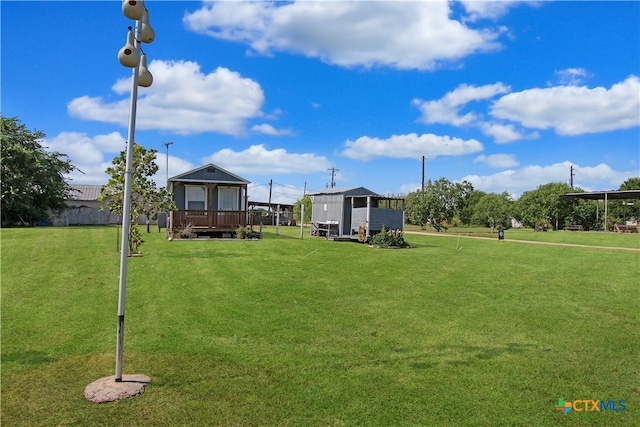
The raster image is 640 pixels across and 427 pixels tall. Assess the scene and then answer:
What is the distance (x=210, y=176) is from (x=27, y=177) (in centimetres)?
1445

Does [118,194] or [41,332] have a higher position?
[118,194]

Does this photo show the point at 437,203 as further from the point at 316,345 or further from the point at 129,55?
the point at 129,55

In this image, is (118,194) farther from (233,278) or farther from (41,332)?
(41,332)

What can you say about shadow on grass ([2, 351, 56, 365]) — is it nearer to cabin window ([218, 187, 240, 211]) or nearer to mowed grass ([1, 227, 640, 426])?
mowed grass ([1, 227, 640, 426])

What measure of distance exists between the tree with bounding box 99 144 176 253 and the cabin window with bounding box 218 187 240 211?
8443mm

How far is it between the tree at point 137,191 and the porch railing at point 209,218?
545 centimetres

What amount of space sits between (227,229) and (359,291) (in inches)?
457

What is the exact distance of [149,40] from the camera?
14.9 ft

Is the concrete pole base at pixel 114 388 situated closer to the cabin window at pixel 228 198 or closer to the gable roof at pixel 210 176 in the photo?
the gable roof at pixel 210 176

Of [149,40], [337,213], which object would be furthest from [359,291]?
[337,213]

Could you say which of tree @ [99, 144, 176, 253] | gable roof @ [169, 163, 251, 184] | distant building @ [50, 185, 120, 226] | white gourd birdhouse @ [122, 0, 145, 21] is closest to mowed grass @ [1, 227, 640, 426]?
tree @ [99, 144, 176, 253]

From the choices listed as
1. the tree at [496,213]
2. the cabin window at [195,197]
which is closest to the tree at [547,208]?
the tree at [496,213]

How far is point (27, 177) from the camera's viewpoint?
86.7 ft

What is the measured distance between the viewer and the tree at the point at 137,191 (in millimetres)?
11477
